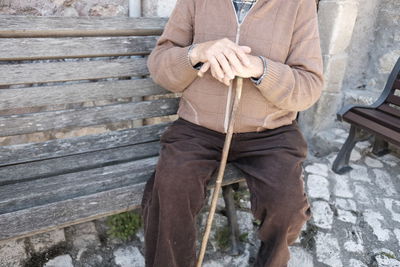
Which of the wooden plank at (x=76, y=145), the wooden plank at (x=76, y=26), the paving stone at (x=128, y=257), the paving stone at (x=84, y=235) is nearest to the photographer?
the wooden plank at (x=76, y=26)

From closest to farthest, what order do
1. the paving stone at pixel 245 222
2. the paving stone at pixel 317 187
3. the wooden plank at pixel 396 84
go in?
the paving stone at pixel 245 222 → the paving stone at pixel 317 187 → the wooden plank at pixel 396 84

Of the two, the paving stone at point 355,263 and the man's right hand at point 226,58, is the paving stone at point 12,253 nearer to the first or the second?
the man's right hand at point 226,58

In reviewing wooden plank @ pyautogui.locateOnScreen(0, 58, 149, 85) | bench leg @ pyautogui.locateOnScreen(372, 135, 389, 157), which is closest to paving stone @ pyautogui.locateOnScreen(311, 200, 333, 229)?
bench leg @ pyautogui.locateOnScreen(372, 135, 389, 157)

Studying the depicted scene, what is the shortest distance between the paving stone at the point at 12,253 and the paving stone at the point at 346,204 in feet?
6.59

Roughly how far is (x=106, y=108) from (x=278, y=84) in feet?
3.26

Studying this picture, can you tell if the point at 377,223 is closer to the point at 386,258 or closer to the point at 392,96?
the point at 386,258

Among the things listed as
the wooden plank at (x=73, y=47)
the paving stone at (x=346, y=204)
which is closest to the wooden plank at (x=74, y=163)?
the wooden plank at (x=73, y=47)

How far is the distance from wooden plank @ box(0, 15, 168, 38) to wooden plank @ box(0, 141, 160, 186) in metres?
0.65

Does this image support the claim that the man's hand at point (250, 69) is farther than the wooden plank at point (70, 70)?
No

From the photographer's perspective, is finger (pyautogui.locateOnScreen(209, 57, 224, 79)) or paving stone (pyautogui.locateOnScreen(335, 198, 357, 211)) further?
paving stone (pyautogui.locateOnScreen(335, 198, 357, 211))

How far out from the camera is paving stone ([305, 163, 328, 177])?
2984mm

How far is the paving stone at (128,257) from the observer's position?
206cm

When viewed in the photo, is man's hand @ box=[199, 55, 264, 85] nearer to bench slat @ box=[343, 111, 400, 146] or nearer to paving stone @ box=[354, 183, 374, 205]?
bench slat @ box=[343, 111, 400, 146]

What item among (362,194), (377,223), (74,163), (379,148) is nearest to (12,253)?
(74,163)
